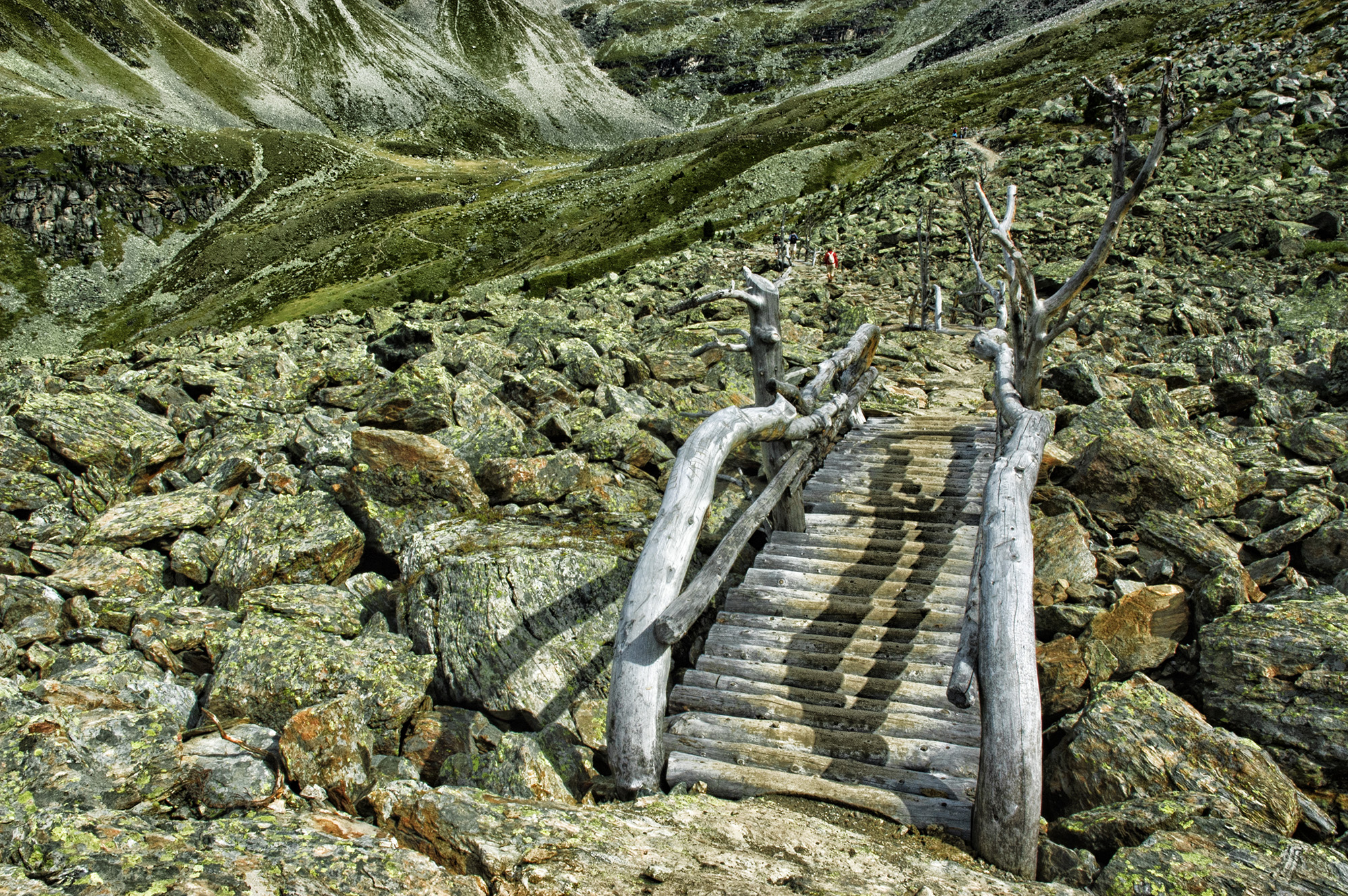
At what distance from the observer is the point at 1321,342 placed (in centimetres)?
1602

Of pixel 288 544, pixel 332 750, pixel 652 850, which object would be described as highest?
pixel 288 544

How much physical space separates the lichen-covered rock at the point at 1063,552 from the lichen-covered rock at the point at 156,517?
11.4m

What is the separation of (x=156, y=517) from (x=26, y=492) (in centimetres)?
200

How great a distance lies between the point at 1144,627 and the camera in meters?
7.51

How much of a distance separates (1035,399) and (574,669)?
11.6m

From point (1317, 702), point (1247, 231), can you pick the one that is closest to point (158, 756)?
point (1317, 702)

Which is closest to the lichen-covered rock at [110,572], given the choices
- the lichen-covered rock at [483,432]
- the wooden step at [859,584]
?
the lichen-covered rock at [483,432]

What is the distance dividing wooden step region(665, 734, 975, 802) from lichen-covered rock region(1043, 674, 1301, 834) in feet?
3.12

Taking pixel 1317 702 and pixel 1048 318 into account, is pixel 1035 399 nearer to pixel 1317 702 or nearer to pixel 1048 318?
pixel 1048 318

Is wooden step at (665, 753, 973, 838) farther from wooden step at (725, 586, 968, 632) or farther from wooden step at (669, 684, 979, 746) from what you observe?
wooden step at (725, 586, 968, 632)

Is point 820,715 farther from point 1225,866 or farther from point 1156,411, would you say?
point 1156,411

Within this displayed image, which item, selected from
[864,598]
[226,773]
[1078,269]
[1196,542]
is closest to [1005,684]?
[864,598]

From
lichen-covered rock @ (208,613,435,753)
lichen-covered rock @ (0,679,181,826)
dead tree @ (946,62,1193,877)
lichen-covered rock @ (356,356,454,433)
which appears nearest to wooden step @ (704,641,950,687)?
dead tree @ (946,62,1193,877)

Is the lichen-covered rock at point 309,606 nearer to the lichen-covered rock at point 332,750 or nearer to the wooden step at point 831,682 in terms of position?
the lichen-covered rock at point 332,750
